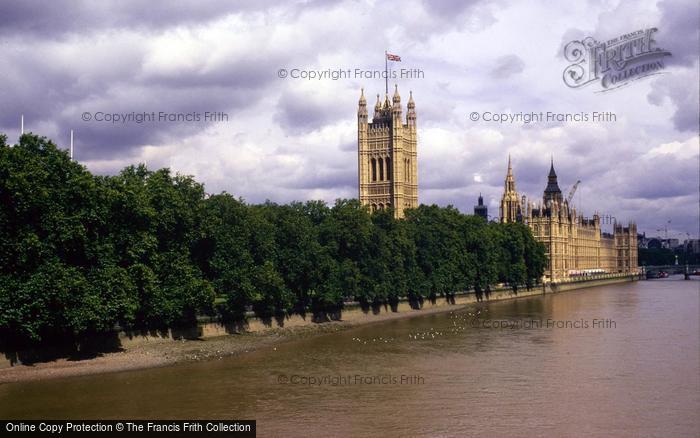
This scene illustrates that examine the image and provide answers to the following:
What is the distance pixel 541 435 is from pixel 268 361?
27.2 meters

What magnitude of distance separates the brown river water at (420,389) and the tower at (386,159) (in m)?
108

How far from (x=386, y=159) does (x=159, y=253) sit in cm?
12447

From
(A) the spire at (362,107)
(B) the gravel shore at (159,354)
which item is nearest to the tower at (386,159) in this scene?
(A) the spire at (362,107)

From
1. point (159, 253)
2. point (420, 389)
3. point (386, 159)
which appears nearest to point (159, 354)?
point (159, 253)

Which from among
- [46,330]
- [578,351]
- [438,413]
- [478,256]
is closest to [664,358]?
[578,351]

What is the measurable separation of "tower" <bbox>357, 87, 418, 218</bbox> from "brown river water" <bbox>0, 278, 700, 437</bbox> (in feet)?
355

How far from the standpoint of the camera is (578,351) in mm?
66875

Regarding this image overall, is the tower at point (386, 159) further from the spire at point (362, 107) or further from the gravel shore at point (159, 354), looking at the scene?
the gravel shore at point (159, 354)

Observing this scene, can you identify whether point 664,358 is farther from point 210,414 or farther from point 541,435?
point 210,414

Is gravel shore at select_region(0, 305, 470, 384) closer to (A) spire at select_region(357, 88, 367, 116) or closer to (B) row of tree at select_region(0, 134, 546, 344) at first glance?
(B) row of tree at select_region(0, 134, 546, 344)

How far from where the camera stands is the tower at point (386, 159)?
18500cm

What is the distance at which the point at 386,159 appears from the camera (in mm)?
187250

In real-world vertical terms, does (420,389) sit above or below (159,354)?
below

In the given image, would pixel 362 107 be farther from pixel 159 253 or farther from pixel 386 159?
pixel 159 253
